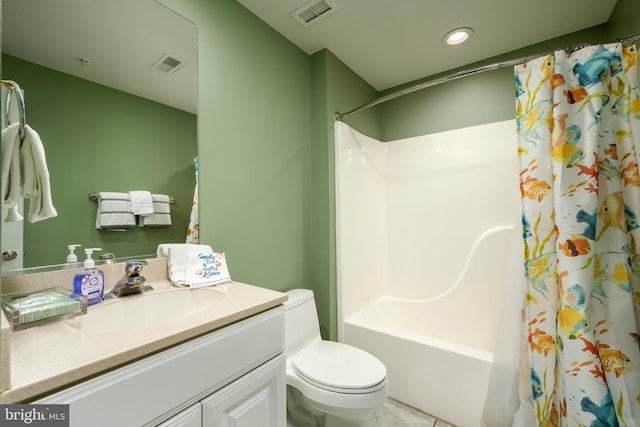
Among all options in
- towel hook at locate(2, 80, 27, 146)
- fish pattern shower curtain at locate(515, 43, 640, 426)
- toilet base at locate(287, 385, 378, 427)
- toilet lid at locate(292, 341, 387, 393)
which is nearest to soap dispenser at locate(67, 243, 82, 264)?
towel hook at locate(2, 80, 27, 146)

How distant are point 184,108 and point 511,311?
194 centimetres

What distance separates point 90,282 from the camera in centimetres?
95

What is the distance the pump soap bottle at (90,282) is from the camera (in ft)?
3.04

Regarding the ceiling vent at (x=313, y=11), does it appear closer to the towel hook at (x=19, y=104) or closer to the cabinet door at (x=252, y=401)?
the towel hook at (x=19, y=104)

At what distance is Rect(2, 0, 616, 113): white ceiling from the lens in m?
0.96

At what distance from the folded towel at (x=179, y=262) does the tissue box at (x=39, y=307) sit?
1.11 feet

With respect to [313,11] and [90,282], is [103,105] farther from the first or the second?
[313,11]

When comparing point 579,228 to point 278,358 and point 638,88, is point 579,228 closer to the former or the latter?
point 638,88

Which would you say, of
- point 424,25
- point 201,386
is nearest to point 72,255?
point 201,386

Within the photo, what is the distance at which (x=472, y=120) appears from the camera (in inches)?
84.6

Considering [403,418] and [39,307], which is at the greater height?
[39,307]

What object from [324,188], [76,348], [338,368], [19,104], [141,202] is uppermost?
[19,104]

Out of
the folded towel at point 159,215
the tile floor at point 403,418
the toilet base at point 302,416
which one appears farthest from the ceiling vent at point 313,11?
the tile floor at point 403,418

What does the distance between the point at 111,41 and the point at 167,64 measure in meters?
0.22
